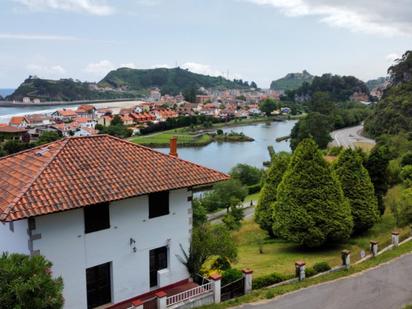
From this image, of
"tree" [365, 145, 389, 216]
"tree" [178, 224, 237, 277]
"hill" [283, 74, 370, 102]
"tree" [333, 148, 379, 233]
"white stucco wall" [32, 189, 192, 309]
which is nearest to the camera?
"white stucco wall" [32, 189, 192, 309]

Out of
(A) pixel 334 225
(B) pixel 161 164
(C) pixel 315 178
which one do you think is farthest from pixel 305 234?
(B) pixel 161 164

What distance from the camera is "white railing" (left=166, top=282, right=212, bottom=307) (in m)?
11.8

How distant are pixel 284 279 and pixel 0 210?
28.7ft

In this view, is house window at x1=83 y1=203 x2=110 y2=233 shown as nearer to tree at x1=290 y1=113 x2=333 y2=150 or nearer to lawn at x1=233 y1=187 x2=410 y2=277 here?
lawn at x1=233 y1=187 x2=410 y2=277

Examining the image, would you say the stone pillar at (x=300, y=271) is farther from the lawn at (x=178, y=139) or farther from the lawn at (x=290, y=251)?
the lawn at (x=178, y=139)

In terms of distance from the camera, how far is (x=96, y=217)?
11703 millimetres

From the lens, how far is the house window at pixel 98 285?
1184cm

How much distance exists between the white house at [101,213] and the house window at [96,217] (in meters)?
0.03

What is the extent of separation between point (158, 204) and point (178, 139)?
3239 inches

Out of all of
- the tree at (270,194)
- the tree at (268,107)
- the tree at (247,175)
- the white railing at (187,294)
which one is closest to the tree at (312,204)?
the tree at (270,194)

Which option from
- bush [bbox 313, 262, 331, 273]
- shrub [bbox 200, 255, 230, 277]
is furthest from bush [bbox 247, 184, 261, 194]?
shrub [bbox 200, 255, 230, 277]

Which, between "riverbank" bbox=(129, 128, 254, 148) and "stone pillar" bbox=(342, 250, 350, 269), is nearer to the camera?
"stone pillar" bbox=(342, 250, 350, 269)

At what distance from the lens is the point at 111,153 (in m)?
13.3

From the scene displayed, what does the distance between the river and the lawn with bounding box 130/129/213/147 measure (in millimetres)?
2902
